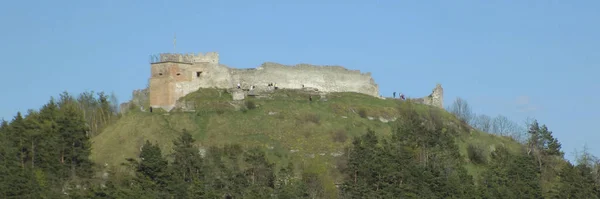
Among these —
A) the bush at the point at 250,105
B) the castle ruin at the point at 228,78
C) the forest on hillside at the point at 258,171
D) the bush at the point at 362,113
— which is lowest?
the forest on hillside at the point at 258,171

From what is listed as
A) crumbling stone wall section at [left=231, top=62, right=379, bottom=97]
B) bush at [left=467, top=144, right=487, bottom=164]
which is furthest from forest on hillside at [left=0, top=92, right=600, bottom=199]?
crumbling stone wall section at [left=231, top=62, right=379, bottom=97]

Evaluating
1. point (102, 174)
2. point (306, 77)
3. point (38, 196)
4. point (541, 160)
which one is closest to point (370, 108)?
point (306, 77)

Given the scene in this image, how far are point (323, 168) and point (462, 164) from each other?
1053 centimetres

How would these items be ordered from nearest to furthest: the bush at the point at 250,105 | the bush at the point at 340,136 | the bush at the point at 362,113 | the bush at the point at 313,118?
the bush at the point at 340,136
the bush at the point at 313,118
the bush at the point at 250,105
the bush at the point at 362,113

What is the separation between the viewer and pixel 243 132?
108062 millimetres

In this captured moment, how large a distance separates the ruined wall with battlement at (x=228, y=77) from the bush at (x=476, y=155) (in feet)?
36.1

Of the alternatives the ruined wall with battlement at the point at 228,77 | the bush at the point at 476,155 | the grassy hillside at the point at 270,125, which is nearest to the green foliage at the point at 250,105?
the grassy hillside at the point at 270,125

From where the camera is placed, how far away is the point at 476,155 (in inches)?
4400

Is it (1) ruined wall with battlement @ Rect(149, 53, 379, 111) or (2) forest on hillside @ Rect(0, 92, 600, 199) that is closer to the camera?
(2) forest on hillside @ Rect(0, 92, 600, 199)

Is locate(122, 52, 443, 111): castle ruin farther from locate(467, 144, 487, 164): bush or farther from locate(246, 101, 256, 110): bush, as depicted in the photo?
locate(467, 144, 487, 164): bush

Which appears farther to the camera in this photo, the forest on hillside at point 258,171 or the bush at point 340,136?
the bush at point 340,136

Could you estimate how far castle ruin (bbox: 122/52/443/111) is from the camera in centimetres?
11162

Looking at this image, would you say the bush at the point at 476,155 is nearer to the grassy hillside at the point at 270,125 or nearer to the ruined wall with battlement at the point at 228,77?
the grassy hillside at the point at 270,125

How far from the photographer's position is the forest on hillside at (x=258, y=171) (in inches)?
3782
